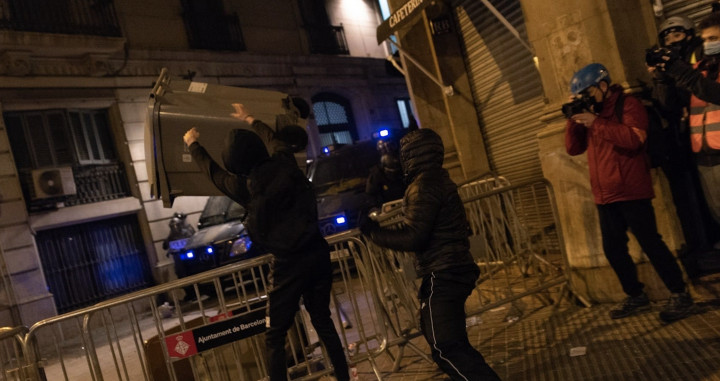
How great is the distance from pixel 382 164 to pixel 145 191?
305 inches

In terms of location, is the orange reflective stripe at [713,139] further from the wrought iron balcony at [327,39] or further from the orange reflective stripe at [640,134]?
the wrought iron balcony at [327,39]

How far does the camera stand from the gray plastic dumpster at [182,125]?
416 centimetres

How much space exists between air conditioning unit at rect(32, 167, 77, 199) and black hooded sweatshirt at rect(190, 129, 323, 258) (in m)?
10.8

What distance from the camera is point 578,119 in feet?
14.0

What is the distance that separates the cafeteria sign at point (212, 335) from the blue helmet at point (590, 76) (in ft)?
9.79

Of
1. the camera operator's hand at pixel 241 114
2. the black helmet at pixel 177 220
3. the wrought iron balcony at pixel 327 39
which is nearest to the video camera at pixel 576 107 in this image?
the camera operator's hand at pixel 241 114

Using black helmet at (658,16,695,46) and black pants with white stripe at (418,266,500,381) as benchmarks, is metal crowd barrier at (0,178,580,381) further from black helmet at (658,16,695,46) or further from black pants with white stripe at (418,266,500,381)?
black helmet at (658,16,695,46)

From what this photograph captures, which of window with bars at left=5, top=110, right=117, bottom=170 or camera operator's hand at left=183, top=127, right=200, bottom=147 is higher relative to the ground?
window with bars at left=5, top=110, right=117, bottom=170

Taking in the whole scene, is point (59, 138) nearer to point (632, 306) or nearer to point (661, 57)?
point (632, 306)

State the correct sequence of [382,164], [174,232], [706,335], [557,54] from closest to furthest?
[706,335] < [557,54] < [382,164] < [174,232]

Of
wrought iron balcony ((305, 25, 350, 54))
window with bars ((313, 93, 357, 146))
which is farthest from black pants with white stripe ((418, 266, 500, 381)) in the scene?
wrought iron balcony ((305, 25, 350, 54))

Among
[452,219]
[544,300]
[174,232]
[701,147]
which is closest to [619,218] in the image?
[701,147]

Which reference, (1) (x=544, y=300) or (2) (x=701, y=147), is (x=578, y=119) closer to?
(2) (x=701, y=147)

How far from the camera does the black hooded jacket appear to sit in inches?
118
